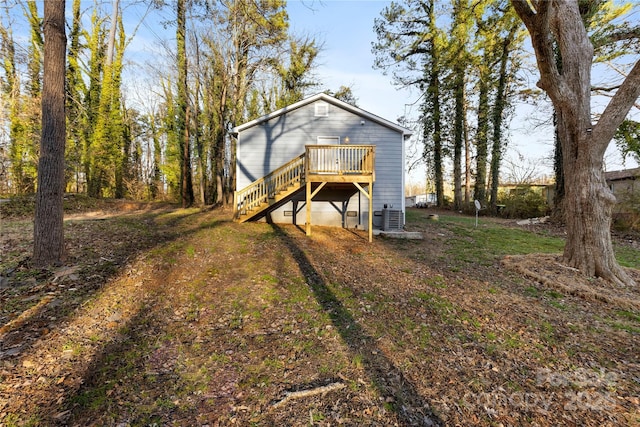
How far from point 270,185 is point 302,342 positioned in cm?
747

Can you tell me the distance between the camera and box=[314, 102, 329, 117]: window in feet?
37.3

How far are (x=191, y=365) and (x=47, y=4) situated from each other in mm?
6995

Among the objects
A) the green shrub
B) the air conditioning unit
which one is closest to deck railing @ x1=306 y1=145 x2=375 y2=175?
the air conditioning unit

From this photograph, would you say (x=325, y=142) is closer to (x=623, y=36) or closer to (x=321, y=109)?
(x=321, y=109)

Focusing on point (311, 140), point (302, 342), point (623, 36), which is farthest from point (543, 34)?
point (302, 342)

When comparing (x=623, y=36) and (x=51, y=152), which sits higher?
(x=623, y=36)

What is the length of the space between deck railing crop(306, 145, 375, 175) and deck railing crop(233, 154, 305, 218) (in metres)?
0.60

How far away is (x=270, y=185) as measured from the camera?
34.2ft

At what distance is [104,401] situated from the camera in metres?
2.63

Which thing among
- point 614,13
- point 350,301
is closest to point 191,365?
point 350,301

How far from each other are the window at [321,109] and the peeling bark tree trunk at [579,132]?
661cm

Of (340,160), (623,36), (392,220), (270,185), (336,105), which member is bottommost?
(392,220)

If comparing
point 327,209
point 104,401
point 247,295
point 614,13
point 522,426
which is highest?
point 614,13

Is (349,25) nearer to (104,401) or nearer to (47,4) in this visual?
(47,4)
